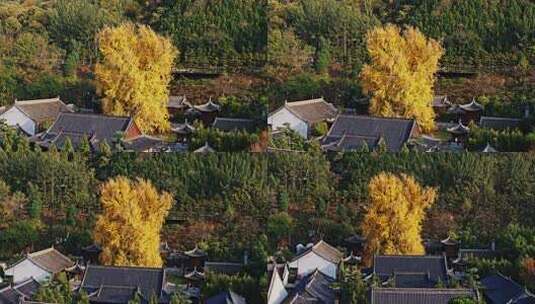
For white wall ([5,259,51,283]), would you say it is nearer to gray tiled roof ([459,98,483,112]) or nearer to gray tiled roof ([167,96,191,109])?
gray tiled roof ([167,96,191,109])

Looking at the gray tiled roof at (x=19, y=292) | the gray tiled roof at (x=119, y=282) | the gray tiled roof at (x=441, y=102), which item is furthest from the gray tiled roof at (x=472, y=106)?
the gray tiled roof at (x=19, y=292)

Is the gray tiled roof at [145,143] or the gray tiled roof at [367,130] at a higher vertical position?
the gray tiled roof at [367,130]

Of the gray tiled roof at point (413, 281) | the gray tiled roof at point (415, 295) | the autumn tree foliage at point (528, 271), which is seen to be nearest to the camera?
the gray tiled roof at point (415, 295)

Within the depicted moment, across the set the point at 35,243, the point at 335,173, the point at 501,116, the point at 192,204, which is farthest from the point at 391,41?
the point at 35,243

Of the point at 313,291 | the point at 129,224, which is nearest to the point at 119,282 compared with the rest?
the point at 129,224

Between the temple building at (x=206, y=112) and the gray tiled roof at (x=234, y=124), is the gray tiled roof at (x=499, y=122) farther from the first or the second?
the temple building at (x=206, y=112)

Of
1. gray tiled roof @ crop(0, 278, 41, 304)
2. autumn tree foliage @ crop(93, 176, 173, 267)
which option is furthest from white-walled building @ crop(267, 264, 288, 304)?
gray tiled roof @ crop(0, 278, 41, 304)
